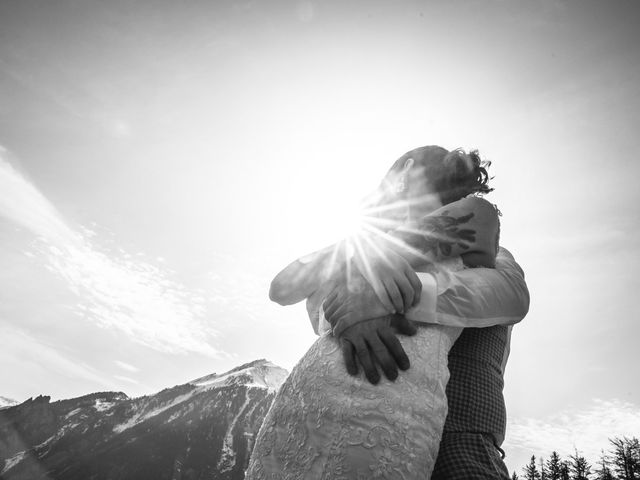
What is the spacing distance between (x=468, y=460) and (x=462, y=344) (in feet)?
2.38

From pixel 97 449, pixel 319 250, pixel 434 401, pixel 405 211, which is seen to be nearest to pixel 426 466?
pixel 434 401

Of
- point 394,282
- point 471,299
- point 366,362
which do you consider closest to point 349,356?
point 366,362

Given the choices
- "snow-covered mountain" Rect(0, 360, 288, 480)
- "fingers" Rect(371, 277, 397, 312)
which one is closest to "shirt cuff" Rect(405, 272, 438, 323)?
"fingers" Rect(371, 277, 397, 312)

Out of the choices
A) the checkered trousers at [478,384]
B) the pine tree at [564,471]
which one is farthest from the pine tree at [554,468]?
the checkered trousers at [478,384]

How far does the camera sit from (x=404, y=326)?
6.15 feet

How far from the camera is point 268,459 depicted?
176 cm

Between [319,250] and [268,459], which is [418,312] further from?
[268,459]

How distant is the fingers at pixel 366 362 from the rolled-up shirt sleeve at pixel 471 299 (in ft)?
1.21

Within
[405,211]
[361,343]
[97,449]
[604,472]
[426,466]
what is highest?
[604,472]

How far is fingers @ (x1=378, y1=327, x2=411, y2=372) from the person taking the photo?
1.71m

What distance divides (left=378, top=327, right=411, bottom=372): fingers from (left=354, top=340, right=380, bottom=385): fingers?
11cm

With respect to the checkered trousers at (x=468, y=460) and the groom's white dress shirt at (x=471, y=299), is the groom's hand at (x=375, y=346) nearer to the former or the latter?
the groom's white dress shirt at (x=471, y=299)

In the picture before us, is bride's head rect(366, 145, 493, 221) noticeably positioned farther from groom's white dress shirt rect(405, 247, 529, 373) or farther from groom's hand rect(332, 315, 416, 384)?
groom's hand rect(332, 315, 416, 384)

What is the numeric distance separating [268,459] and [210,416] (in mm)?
179765
